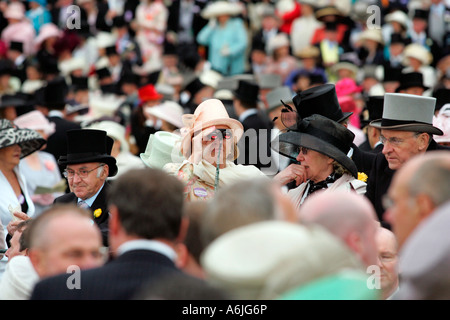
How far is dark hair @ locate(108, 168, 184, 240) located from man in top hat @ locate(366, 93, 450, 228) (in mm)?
2684

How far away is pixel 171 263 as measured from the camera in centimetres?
356

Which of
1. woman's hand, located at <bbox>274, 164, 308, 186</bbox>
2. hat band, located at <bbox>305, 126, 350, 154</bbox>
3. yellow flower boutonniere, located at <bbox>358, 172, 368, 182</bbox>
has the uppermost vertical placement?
hat band, located at <bbox>305, 126, 350, 154</bbox>

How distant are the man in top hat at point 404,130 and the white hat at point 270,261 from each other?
311cm

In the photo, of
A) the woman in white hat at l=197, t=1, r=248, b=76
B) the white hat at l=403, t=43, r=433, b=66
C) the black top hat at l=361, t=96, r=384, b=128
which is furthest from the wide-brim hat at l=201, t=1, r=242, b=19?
the black top hat at l=361, t=96, r=384, b=128

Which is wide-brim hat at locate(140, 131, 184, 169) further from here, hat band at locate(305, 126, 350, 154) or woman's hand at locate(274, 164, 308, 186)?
hat band at locate(305, 126, 350, 154)

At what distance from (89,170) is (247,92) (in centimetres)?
438

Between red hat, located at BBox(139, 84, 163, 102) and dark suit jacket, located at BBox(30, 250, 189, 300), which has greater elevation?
dark suit jacket, located at BBox(30, 250, 189, 300)

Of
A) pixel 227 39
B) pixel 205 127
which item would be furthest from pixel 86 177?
pixel 227 39

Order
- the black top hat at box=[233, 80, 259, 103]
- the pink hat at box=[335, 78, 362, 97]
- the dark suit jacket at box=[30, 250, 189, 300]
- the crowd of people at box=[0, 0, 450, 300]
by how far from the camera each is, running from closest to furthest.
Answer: the crowd of people at box=[0, 0, 450, 300] → the dark suit jacket at box=[30, 250, 189, 300] → the pink hat at box=[335, 78, 362, 97] → the black top hat at box=[233, 80, 259, 103]

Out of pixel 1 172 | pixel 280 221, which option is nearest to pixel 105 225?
pixel 1 172

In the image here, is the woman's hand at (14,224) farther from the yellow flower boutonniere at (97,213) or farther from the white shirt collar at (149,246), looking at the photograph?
the white shirt collar at (149,246)

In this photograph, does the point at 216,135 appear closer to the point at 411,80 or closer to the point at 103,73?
the point at 411,80

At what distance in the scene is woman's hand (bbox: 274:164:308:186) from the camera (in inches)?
229
